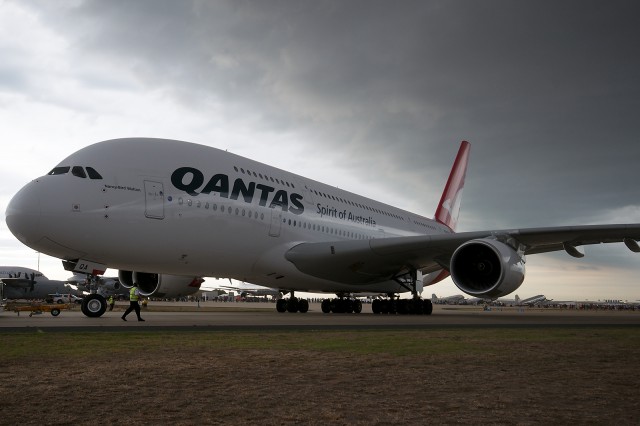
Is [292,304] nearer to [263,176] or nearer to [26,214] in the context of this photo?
[263,176]

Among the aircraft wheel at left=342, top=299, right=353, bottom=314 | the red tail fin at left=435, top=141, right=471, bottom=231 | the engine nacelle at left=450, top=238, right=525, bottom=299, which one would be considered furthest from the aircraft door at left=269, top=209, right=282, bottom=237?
the red tail fin at left=435, top=141, right=471, bottom=231

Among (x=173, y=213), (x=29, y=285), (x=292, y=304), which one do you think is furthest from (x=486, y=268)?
(x=29, y=285)

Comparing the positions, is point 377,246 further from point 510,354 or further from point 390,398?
point 390,398

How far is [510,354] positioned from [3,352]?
234 inches

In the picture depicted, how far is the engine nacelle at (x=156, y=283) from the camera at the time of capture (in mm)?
17391

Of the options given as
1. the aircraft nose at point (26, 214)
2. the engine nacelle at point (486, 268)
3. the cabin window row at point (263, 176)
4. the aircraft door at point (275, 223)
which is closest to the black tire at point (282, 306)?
the cabin window row at point (263, 176)

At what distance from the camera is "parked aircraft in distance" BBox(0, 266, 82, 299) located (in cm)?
5334

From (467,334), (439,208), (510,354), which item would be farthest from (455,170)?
(510,354)

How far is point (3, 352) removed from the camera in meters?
6.53

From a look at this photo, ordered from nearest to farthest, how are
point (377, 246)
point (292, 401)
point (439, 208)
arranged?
point (292, 401), point (377, 246), point (439, 208)

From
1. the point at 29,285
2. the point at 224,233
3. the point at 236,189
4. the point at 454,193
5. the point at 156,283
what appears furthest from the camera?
the point at 29,285

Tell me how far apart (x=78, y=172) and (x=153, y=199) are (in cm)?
176

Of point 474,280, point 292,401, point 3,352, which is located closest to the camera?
point 292,401

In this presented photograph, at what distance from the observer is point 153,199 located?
1353 cm
